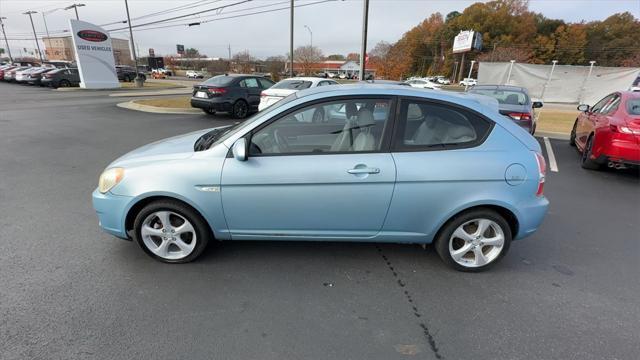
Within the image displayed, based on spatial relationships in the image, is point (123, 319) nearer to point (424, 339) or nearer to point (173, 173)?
point (173, 173)

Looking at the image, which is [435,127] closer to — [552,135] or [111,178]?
[111,178]

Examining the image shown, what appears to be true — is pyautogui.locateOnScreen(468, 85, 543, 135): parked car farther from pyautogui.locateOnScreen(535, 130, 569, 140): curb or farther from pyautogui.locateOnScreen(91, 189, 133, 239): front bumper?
pyautogui.locateOnScreen(91, 189, 133, 239): front bumper

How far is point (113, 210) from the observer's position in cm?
302

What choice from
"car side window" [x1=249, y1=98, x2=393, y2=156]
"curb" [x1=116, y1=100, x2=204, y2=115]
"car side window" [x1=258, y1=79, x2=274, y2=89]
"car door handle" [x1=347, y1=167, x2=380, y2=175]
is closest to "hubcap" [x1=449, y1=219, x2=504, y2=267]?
"car door handle" [x1=347, y1=167, x2=380, y2=175]

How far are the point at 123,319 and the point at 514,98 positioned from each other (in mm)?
8848

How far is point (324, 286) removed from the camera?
9.49ft

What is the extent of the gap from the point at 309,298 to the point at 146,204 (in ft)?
5.54

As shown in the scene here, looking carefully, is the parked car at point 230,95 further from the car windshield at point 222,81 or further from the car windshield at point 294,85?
the car windshield at point 294,85

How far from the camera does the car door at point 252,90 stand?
1227cm

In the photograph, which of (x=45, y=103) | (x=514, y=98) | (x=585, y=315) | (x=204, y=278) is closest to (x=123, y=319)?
(x=204, y=278)

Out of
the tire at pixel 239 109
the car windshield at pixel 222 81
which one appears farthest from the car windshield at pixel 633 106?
the car windshield at pixel 222 81

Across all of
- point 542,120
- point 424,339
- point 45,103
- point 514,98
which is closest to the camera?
point 424,339

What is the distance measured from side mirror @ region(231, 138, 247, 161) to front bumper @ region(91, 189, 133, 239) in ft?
3.43

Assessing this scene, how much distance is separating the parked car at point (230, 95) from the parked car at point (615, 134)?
9.97 m
